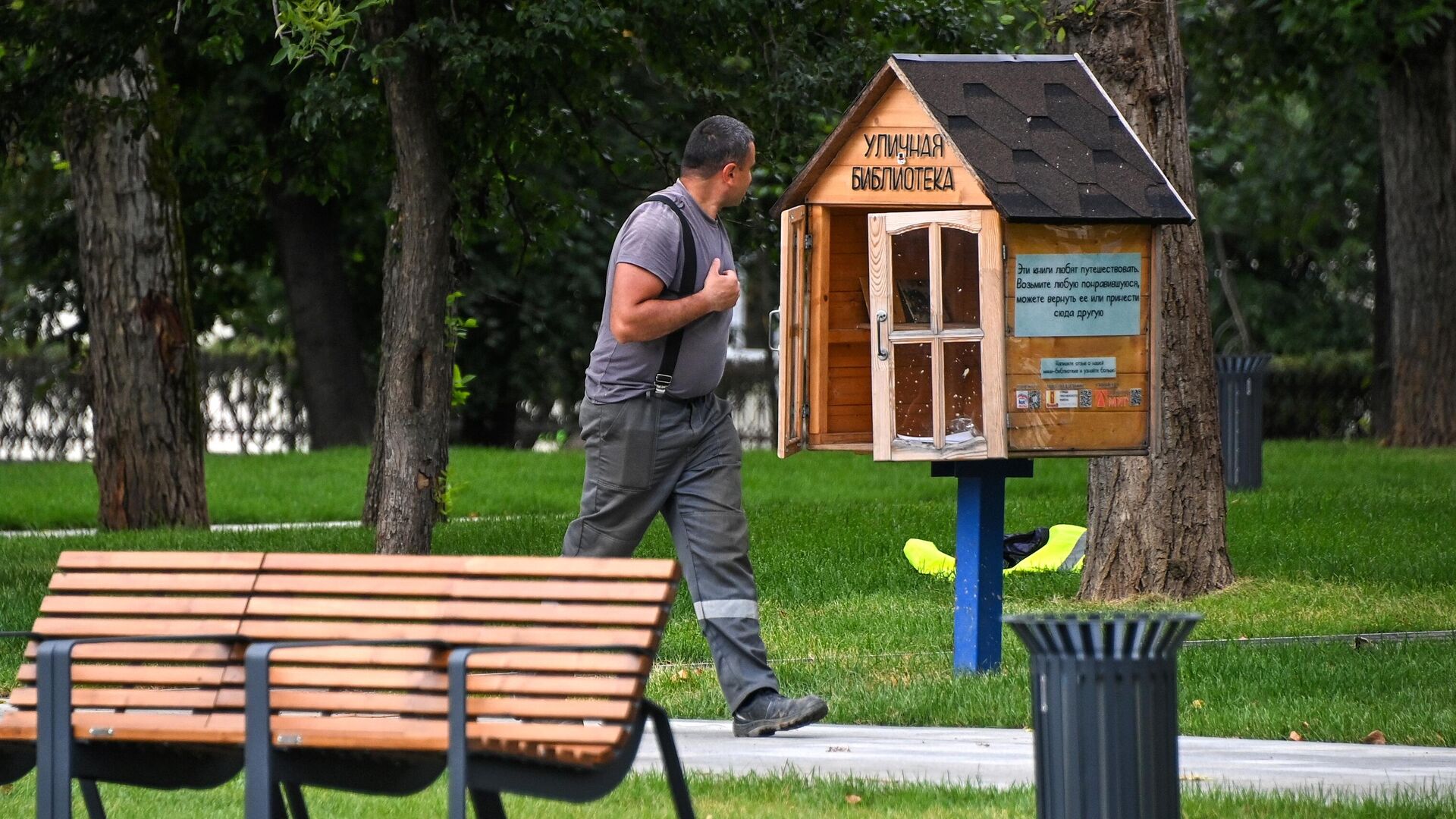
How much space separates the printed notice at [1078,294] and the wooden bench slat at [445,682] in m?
3.44

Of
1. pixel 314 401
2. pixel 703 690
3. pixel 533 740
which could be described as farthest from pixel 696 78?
pixel 314 401

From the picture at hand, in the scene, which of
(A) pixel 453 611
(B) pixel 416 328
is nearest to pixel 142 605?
(A) pixel 453 611

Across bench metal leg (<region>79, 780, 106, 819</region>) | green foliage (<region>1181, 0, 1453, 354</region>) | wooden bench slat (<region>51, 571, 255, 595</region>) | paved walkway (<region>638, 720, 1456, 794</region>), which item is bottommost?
paved walkway (<region>638, 720, 1456, 794</region>)

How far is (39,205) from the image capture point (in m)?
26.9

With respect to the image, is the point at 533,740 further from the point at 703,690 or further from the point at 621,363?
the point at 703,690

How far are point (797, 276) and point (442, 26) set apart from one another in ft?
11.5

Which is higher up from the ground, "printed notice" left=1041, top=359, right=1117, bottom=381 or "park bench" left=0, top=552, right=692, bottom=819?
"printed notice" left=1041, top=359, right=1117, bottom=381

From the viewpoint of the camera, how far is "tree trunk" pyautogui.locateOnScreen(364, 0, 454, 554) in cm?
1038

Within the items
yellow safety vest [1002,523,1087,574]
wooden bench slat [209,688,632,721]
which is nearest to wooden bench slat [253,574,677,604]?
wooden bench slat [209,688,632,721]

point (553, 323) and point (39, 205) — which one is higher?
point (39, 205)

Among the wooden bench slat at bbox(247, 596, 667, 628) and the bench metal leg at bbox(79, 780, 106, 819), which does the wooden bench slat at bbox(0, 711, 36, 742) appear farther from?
the wooden bench slat at bbox(247, 596, 667, 628)

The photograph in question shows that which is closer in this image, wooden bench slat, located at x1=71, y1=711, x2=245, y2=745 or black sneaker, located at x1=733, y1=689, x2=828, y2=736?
wooden bench slat, located at x1=71, y1=711, x2=245, y2=745

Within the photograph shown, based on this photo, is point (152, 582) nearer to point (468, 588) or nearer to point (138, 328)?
point (468, 588)

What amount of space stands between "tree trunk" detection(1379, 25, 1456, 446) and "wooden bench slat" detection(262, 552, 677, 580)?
1815 centimetres
